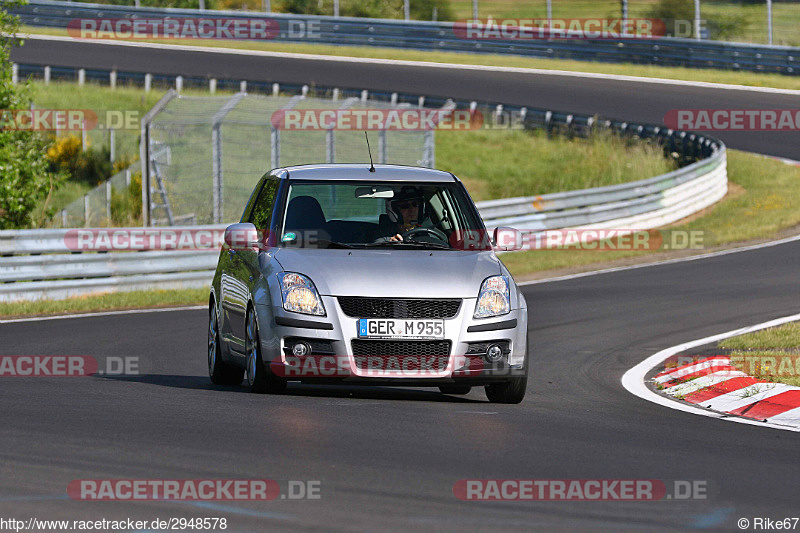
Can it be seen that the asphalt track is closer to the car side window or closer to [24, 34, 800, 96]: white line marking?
the car side window

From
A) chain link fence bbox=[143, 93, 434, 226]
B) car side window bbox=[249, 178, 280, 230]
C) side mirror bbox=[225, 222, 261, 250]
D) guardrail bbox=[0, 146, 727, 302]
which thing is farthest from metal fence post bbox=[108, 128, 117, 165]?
side mirror bbox=[225, 222, 261, 250]

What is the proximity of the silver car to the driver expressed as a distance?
A: 11 millimetres

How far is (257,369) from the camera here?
9477 millimetres

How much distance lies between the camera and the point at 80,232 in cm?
1886

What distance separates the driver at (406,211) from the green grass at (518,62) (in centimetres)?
3041

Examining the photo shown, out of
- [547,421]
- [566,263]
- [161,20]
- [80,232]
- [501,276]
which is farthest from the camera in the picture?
[161,20]

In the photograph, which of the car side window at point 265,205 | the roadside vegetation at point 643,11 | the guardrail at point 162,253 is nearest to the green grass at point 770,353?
the car side window at point 265,205

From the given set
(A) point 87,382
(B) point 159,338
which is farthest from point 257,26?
(A) point 87,382

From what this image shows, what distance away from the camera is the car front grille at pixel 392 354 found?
9047 millimetres

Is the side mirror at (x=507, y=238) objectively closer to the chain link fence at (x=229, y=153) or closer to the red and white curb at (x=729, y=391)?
the red and white curb at (x=729, y=391)

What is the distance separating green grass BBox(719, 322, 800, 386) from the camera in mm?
10664

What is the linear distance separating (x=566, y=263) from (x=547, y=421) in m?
14.3

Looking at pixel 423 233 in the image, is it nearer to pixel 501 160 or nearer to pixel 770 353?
pixel 770 353

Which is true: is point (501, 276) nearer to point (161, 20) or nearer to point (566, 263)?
point (566, 263)
